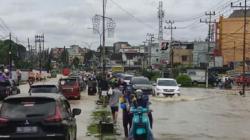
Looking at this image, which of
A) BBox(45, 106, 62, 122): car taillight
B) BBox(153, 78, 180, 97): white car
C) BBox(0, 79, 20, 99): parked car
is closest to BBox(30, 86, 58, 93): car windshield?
BBox(0, 79, 20, 99): parked car

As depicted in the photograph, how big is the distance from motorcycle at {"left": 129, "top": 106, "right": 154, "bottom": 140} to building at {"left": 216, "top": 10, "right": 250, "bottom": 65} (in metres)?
110

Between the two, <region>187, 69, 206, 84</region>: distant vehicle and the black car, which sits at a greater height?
the black car

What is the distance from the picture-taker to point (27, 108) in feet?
41.1

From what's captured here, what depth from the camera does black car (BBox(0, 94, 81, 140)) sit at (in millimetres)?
12281

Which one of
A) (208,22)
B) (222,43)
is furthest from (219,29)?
(208,22)

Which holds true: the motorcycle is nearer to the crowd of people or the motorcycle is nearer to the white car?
the crowd of people

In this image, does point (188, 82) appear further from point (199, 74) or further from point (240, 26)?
point (240, 26)

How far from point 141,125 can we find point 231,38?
11264cm

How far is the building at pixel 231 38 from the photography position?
126 meters

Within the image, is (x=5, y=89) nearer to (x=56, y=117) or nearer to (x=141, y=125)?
(x=141, y=125)

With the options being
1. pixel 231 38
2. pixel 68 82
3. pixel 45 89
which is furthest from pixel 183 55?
pixel 45 89

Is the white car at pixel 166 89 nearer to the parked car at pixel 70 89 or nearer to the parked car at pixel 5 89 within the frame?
the parked car at pixel 70 89

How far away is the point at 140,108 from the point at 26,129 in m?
4.53

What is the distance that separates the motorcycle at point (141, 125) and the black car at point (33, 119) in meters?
3.56
